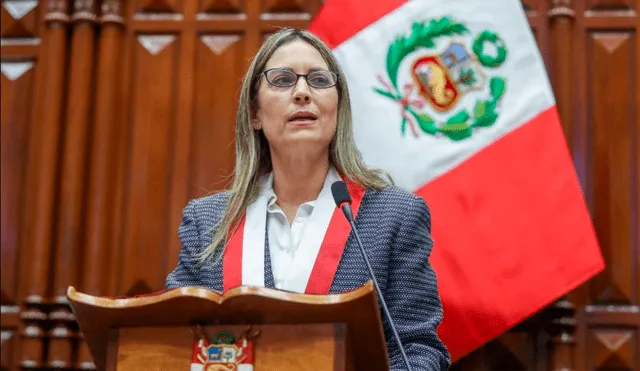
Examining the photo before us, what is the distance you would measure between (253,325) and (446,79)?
151 cm

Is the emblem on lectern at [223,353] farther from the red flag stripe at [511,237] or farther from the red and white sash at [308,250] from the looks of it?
the red flag stripe at [511,237]

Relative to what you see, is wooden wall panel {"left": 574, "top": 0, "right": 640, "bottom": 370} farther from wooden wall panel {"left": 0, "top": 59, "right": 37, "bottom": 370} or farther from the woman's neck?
wooden wall panel {"left": 0, "top": 59, "right": 37, "bottom": 370}

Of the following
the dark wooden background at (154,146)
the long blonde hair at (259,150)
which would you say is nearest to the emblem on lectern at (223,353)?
the long blonde hair at (259,150)

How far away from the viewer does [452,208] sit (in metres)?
2.75

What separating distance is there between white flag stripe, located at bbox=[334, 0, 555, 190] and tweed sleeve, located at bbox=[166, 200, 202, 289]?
704 millimetres

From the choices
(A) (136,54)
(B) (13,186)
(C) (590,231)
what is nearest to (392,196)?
(C) (590,231)

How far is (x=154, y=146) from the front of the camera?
308cm

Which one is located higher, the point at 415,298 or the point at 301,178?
the point at 301,178

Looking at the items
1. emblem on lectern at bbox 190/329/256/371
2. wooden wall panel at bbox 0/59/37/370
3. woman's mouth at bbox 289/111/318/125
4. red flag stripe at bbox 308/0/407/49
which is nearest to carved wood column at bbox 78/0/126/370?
wooden wall panel at bbox 0/59/37/370

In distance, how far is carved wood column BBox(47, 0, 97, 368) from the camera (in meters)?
2.99

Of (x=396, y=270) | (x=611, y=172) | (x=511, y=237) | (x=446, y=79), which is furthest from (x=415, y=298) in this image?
(x=611, y=172)

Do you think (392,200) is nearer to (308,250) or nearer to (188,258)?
(308,250)

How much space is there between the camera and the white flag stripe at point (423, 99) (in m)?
2.80

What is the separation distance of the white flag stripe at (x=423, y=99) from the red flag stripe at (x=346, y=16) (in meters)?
0.05
